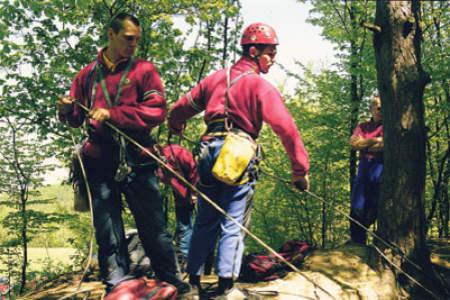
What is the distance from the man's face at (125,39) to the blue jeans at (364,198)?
3339 mm

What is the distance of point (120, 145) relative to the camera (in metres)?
3.07

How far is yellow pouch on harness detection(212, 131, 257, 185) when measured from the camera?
2930 mm

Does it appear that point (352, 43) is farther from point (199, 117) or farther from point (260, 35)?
point (260, 35)

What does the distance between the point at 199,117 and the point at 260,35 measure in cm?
595

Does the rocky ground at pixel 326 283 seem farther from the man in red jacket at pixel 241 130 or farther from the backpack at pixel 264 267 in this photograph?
the man in red jacket at pixel 241 130

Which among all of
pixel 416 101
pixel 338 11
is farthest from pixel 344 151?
pixel 416 101

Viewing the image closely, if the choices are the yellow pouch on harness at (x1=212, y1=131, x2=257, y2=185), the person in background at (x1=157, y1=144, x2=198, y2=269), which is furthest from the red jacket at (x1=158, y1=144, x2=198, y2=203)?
the yellow pouch on harness at (x1=212, y1=131, x2=257, y2=185)

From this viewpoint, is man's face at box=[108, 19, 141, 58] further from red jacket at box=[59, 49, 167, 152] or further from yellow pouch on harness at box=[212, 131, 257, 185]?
yellow pouch on harness at box=[212, 131, 257, 185]

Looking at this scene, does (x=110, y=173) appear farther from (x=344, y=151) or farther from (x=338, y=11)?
(x=338, y=11)

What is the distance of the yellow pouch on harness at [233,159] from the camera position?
2930mm

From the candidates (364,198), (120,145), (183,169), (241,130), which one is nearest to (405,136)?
(364,198)

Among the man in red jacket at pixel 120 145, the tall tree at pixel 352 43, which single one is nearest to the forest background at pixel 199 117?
the tall tree at pixel 352 43

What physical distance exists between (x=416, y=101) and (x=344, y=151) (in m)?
6.73

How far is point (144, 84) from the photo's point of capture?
10.0 ft
